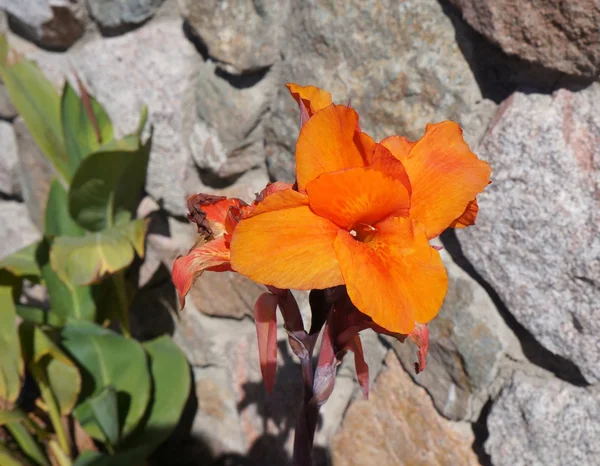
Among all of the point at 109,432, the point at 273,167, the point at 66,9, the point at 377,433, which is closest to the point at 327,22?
the point at 273,167

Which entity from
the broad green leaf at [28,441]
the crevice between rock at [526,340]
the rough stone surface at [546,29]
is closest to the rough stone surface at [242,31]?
the rough stone surface at [546,29]

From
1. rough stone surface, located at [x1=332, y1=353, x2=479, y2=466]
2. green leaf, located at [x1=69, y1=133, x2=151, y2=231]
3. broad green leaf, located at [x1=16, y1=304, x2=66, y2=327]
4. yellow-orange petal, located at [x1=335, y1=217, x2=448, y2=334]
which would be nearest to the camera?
yellow-orange petal, located at [x1=335, y1=217, x2=448, y2=334]

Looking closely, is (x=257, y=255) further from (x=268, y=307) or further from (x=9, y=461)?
(x=9, y=461)

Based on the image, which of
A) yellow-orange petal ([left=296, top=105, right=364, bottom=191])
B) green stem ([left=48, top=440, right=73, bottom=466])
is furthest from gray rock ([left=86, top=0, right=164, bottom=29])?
green stem ([left=48, top=440, right=73, bottom=466])

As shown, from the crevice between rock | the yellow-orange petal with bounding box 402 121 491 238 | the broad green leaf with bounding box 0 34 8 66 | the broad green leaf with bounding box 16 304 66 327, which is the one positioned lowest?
the broad green leaf with bounding box 16 304 66 327

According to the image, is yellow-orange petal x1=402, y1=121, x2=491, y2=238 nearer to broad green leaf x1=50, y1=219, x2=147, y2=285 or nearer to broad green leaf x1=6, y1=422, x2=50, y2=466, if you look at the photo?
broad green leaf x1=50, y1=219, x2=147, y2=285

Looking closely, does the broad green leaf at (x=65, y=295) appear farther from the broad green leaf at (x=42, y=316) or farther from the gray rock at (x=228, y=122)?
the gray rock at (x=228, y=122)
